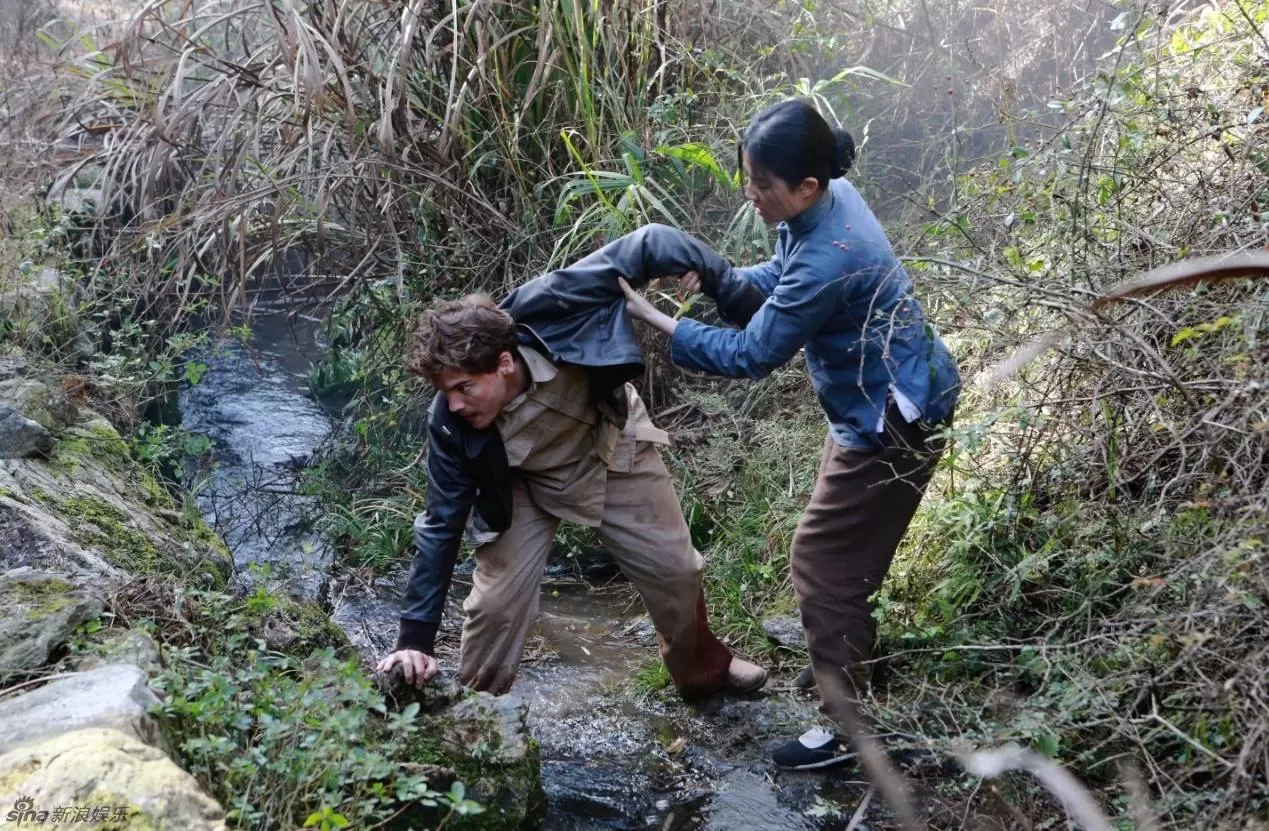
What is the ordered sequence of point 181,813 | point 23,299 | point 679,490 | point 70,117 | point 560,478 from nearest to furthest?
point 181,813, point 560,478, point 679,490, point 23,299, point 70,117

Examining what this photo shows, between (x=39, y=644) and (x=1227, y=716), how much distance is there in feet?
8.58

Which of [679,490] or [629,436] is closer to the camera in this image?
[629,436]

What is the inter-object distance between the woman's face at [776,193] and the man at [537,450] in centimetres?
27

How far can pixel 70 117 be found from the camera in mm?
6531

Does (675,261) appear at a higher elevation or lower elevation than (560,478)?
higher

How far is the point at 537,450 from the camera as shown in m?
3.46

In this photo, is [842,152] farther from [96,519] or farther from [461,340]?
[96,519]

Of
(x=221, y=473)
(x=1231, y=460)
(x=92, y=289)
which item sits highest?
(x=1231, y=460)

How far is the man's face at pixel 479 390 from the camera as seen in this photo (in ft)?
10.3

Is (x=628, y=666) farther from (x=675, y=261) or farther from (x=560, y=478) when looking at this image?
(x=675, y=261)

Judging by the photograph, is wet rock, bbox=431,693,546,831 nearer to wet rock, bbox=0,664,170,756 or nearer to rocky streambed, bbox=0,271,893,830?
rocky streambed, bbox=0,271,893,830

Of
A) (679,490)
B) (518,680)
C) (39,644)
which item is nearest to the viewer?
(39,644)

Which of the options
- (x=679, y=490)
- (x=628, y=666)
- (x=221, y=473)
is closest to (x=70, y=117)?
(x=221, y=473)

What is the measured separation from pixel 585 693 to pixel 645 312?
5.62 ft
